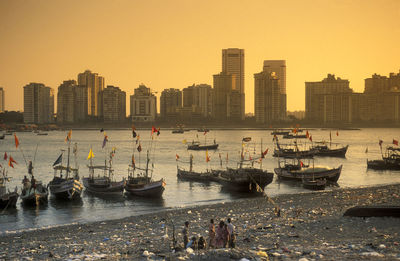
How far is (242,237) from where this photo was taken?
20.9 metres

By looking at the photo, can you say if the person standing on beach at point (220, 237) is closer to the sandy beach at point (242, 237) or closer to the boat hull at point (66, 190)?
the sandy beach at point (242, 237)

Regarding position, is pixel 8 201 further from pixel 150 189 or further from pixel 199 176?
pixel 199 176

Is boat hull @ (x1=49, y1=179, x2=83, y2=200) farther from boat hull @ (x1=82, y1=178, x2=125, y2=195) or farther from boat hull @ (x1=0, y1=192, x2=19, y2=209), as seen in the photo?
boat hull @ (x1=0, y1=192, x2=19, y2=209)

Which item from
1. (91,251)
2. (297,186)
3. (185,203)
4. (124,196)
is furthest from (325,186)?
(91,251)

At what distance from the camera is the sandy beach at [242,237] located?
1634 cm

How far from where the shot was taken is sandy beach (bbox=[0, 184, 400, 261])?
53.6 feet

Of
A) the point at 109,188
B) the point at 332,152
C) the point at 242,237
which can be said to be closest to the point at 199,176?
the point at 109,188

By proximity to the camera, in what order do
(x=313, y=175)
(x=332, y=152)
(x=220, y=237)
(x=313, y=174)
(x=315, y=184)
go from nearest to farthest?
(x=220, y=237) → (x=315, y=184) → (x=313, y=175) → (x=313, y=174) → (x=332, y=152)

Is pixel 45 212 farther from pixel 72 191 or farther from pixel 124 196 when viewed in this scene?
pixel 124 196

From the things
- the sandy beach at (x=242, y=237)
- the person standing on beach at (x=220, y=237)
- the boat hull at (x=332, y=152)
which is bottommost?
the boat hull at (x=332, y=152)

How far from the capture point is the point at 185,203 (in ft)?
135

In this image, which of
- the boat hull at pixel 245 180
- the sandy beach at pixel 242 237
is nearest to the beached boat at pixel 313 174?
the boat hull at pixel 245 180

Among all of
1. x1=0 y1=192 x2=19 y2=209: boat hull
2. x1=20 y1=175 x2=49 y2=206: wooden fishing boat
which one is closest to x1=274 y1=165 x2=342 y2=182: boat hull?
x1=20 y1=175 x2=49 y2=206: wooden fishing boat

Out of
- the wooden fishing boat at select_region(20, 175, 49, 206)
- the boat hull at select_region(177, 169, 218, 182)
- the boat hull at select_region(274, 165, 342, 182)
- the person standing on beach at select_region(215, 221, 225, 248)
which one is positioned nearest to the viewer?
the person standing on beach at select_region(215, 221, 225, 248)
